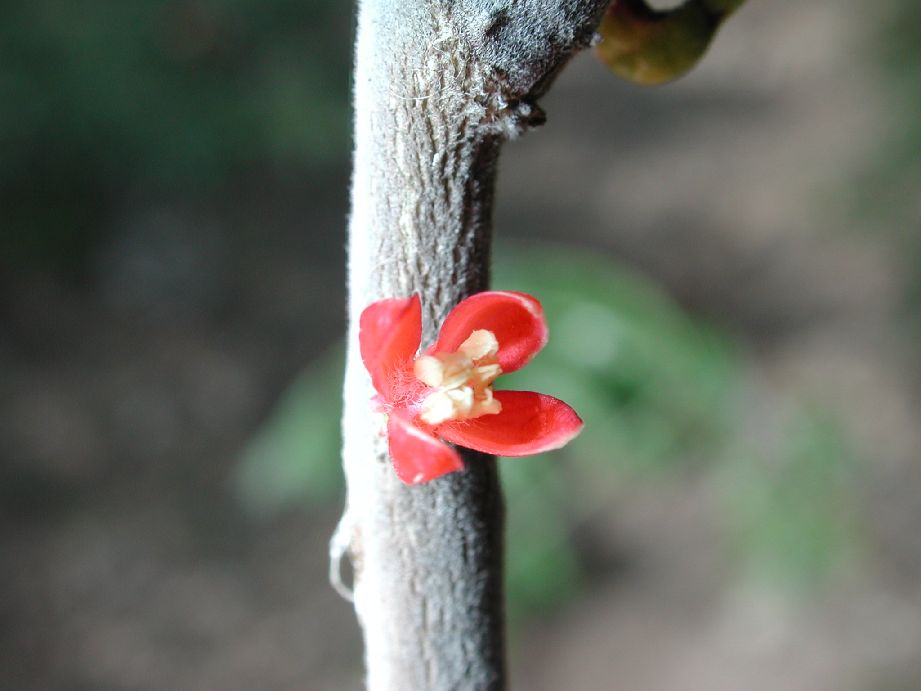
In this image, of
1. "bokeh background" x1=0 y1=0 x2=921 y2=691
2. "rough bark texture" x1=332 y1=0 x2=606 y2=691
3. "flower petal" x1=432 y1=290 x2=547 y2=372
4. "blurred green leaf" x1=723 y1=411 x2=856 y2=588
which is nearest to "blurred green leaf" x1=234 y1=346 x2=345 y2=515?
"bokeh background" x1=0 y1=0 x2=921 y2=691

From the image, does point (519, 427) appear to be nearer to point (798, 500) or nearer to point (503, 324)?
point (503, 324)

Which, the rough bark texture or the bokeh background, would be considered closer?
the rough bark texture

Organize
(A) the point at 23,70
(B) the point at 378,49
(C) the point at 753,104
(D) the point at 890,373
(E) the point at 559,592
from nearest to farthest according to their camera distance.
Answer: (B) the point at 378,49, (E) the point at 559,592, (A) the point at 23,70, (D) the point at 890,373, (C) the point at 753,104

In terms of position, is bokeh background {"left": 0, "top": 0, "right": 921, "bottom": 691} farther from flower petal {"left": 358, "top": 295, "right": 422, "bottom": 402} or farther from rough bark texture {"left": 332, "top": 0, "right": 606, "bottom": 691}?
flower petal {"left": 358, "top": 295, "right": 422, "bottom": 402}

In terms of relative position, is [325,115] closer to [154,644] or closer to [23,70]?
[23,70]

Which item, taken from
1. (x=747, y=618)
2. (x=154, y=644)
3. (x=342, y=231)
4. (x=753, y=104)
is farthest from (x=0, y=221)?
(x=753, y=104)

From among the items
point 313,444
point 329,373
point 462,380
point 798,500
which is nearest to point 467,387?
point 462,380

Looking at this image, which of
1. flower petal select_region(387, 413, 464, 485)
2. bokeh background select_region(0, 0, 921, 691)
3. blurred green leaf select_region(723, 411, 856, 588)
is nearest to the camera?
flower petal select_region(387, 413, 464, 485)
